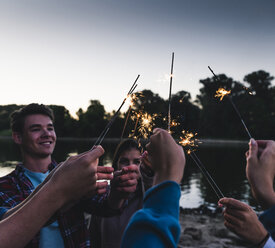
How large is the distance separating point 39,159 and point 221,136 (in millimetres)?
98154

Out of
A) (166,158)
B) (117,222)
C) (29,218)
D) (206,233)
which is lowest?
(206,233)

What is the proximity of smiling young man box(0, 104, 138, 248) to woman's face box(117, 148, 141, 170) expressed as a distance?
163 cm

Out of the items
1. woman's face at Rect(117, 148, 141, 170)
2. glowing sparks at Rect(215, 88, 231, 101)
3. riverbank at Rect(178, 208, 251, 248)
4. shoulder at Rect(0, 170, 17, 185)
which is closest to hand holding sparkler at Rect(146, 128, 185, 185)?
glowing sparks at Rect(215, 88, 231, 101)

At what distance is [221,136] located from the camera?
93.9 m

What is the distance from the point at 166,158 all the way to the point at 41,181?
2640 mm

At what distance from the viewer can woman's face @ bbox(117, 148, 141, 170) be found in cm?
473

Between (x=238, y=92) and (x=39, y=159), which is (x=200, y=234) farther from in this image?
(x=238, y=92)

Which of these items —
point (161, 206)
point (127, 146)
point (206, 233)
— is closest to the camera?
point (161, 206)

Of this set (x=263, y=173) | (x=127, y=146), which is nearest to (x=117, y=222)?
(x=127, y=146)

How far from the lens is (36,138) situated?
3457 mm

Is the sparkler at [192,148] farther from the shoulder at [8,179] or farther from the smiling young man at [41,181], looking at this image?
the shoulder at [8,179]

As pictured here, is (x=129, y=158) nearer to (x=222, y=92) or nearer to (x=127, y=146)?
(x=127, y=146)

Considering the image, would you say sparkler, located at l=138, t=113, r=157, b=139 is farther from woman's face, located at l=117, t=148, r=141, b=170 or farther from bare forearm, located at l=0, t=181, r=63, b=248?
bare forearm, located at l=0, t=181, r=63, b=248

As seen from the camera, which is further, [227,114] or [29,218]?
[227,114]
